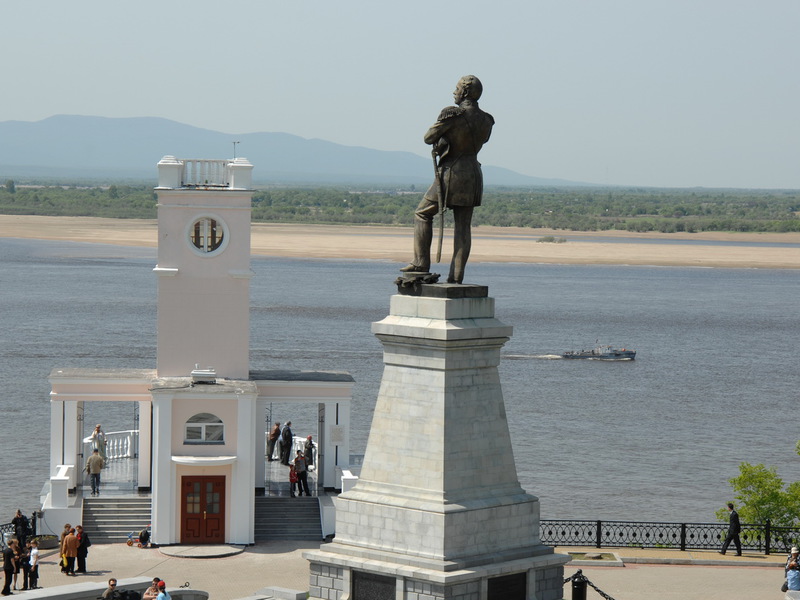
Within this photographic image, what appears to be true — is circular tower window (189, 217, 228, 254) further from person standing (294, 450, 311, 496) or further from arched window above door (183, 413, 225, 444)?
person standing (294, 450, 311, 496)

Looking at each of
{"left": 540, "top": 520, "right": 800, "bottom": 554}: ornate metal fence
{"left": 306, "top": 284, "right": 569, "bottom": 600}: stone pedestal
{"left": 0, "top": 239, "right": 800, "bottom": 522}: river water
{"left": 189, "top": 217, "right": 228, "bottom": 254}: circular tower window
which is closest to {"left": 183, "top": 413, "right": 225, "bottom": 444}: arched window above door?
{"left": 189, "top": 217, "right": 228, "bottom": 254}: circular tower window

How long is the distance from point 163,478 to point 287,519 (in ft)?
9.91

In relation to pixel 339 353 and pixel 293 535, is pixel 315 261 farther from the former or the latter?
pixel 293 535

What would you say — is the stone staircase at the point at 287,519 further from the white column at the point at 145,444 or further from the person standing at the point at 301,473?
the white column at the point at 145,444

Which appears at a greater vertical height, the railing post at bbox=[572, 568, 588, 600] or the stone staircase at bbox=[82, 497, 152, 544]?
the railing post at bbox=[572, 568, 588, 600]

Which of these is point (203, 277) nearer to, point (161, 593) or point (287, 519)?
point (287, 519)

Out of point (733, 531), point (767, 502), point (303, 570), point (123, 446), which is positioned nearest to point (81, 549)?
point (303, 570)

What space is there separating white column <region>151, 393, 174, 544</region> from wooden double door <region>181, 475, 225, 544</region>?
0.25 metres

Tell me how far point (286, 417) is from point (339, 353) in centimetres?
2004

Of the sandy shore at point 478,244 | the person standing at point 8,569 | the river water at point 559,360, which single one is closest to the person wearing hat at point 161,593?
the person standing at point 8,569

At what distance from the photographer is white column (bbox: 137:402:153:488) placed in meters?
35.1

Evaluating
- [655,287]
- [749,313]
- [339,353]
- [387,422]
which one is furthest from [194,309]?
[655,287]

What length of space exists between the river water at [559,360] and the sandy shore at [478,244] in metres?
10.5

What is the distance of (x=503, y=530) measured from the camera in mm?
→ 20406
